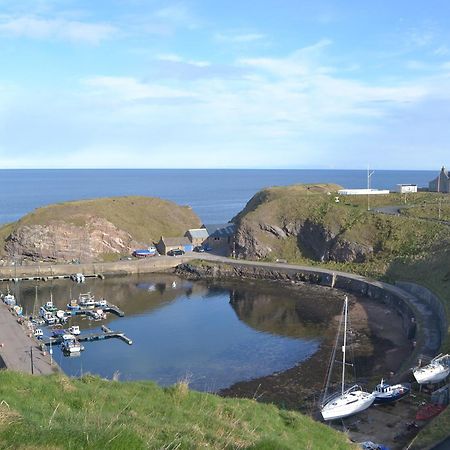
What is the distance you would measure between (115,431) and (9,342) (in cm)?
4477

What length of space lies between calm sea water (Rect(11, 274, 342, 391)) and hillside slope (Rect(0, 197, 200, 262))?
1157 centimetres

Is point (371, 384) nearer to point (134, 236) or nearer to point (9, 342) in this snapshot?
point (9, 342)

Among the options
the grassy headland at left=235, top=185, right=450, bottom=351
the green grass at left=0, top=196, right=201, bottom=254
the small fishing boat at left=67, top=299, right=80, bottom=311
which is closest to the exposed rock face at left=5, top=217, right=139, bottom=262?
the green grass at left=0, top=196, right=201, bottom=254

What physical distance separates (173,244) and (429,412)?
234ft

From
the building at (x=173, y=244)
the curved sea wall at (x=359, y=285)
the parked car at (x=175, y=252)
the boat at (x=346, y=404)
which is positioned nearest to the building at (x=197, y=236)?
the building at (x=173, y=244)

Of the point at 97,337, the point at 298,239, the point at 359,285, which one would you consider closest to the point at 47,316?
the point at 97,337

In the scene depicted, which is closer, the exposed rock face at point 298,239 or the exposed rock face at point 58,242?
the exposed rock face at point 298,239

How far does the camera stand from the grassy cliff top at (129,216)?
9894cm

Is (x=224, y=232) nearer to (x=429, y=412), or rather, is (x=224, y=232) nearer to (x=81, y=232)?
(x=81, y=232)

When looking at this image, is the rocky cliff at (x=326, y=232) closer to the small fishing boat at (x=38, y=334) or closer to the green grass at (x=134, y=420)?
the small fishing boat at (x=38, y=334)

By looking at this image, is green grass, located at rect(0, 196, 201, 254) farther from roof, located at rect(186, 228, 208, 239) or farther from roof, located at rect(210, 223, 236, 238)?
roof, located at rect(210, 223, 236, 238)

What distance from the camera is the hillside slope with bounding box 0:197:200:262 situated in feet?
311

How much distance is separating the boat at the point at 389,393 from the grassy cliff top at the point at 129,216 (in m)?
71.5

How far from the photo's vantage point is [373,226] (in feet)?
287
